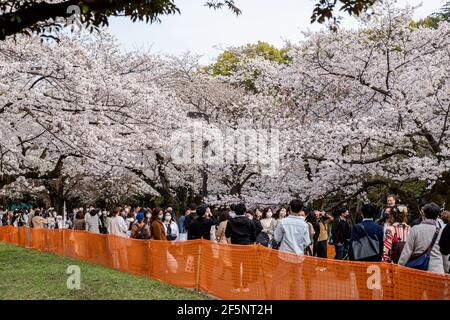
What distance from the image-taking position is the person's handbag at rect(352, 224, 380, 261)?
8.07 m

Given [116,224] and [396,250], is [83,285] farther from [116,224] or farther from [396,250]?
[396,250]

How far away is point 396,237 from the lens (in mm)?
9375

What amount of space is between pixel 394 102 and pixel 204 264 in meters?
9.39

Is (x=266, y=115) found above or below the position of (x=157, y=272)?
above

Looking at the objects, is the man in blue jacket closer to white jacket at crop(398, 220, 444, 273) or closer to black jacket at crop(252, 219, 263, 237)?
white jacket at crop(398, 220, 444, 273)

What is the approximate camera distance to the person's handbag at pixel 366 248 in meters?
8.07

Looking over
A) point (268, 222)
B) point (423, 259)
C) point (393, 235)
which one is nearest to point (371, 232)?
point (423, 259)

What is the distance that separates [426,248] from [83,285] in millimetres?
6366

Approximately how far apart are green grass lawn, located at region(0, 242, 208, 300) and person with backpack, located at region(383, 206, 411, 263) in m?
2.96

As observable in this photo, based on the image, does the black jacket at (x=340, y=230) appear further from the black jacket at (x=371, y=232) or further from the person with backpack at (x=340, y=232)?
the black jacket at (x=371, y=232)

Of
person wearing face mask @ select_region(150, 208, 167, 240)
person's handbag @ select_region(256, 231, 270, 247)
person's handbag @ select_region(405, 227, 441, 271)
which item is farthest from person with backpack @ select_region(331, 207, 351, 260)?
person's handbag @ select_region(405, 227, 441, 271)

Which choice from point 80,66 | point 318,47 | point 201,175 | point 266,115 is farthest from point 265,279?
point 201,175
